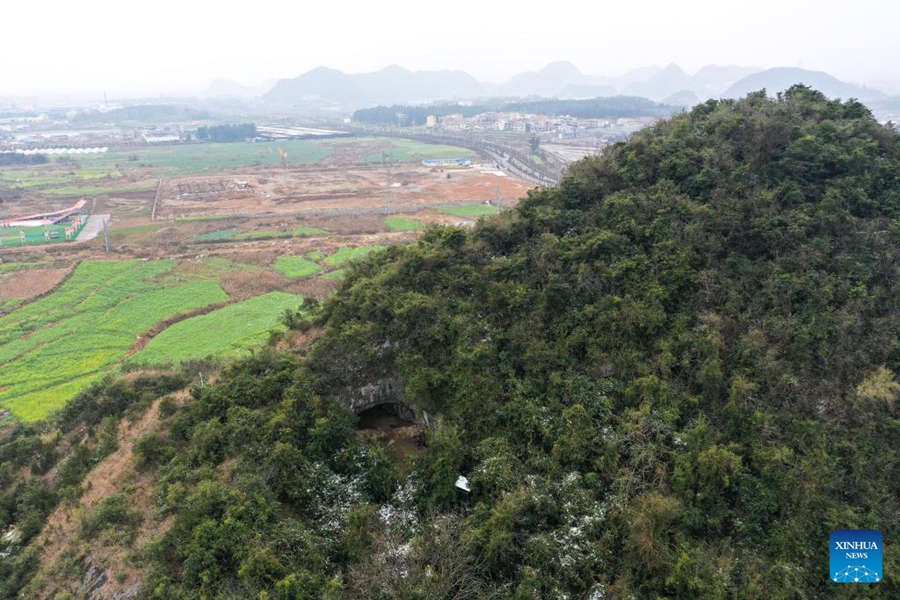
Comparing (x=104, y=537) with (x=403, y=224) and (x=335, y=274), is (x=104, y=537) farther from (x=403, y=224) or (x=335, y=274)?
(x=403, y=224)

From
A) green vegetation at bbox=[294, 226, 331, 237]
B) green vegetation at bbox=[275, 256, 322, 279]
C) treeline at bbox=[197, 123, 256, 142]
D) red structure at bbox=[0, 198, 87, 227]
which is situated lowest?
green vegetation at bbox=[275, 256, 322, 279]

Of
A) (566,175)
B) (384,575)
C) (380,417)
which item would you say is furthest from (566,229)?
(384,575)

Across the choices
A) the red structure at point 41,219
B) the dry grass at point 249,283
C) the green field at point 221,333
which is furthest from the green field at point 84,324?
the red structure at point 41,219

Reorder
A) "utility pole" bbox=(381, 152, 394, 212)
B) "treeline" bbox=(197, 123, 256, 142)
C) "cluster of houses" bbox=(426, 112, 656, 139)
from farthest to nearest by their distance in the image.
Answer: "treeline" bbox=(197, 123, 256, 142), "cluster of houses" bbox=(426, 112, 656, 139), "utility pole" bbox=(381, 152, 394, 212)

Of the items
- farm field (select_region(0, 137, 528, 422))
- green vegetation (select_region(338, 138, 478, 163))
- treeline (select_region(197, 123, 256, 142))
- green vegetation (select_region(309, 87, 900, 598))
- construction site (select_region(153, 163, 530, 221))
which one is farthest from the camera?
treeline (select_region(197, 123, 256, 142))

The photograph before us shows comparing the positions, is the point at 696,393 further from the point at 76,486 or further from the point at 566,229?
the point at 76,486

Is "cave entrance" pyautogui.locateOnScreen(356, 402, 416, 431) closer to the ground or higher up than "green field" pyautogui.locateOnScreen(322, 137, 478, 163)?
closer to the ground

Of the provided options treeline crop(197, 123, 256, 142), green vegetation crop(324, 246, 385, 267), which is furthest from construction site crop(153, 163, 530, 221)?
treeline crop(197, 123, 256, 142)

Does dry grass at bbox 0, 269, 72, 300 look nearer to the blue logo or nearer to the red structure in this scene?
the red structure
